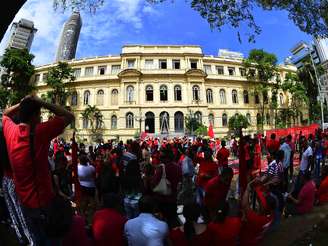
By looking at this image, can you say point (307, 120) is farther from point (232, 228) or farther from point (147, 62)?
Result: point (232, 228)

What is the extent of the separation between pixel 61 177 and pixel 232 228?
422 cm

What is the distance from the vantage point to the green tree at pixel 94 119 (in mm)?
47344

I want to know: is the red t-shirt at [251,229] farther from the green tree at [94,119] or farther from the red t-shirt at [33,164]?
the green tree at [94,119]

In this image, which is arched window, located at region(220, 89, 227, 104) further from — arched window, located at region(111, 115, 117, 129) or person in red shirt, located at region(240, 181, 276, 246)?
person in red shirt, located at region(240, 181, 276, 246)

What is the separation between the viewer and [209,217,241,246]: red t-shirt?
354 centimetres

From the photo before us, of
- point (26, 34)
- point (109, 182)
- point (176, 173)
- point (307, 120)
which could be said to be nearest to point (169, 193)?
point (176, 173)

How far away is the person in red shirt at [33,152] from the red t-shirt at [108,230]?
3.60 ft

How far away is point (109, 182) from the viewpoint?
6004mm

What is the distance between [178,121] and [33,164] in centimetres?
4553

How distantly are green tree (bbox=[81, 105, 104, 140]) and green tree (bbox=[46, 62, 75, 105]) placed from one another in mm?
4175

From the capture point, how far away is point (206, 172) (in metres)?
6.53

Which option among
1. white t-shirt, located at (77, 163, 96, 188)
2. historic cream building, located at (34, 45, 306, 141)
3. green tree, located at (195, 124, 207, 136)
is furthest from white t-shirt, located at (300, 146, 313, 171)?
historic cream building, located at (34, 45, 306, 141)

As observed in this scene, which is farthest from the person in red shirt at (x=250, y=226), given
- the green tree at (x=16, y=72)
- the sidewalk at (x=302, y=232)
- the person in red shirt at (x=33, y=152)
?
the green tree at (x=16, y=72)

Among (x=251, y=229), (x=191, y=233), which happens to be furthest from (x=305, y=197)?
(x=191, y=233)
